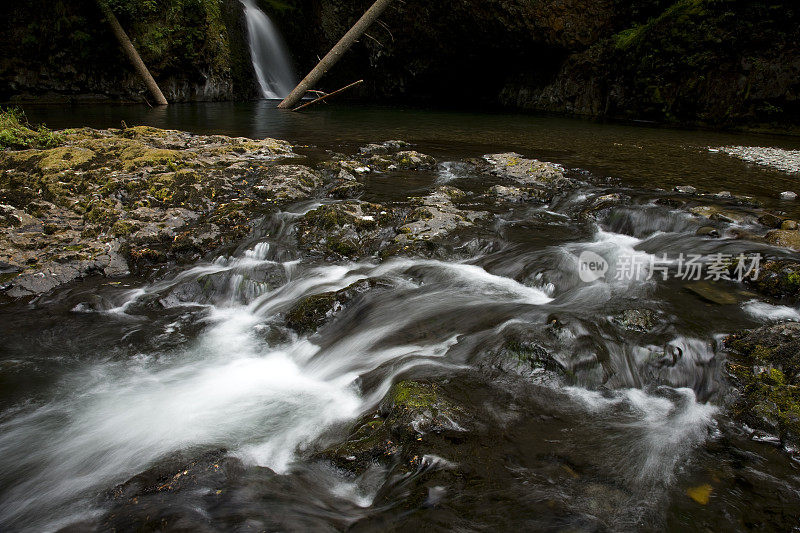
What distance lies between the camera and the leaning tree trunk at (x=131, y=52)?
15.7 m

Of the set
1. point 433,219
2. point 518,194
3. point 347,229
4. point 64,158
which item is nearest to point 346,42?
point 64,158

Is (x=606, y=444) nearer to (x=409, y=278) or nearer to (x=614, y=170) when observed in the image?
(x=409, y=278)

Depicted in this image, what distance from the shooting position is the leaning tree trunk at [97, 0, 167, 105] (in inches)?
620

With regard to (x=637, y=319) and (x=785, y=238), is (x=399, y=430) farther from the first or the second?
(x=785, y=238)

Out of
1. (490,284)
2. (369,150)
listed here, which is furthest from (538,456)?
(369,150)

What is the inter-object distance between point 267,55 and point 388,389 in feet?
82.6

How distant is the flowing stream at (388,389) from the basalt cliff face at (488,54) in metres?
9.66

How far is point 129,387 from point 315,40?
2333 centimetres

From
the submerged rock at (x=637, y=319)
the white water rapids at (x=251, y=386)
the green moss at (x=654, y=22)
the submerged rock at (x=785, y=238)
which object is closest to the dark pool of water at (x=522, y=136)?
the submerged rock at (x=785, y=238)

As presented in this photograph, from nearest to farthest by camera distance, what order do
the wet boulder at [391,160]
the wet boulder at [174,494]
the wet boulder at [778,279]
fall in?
the wet boulder at [174,494]
the wet boulder at [778,279]
the wet boulder at [391,160]

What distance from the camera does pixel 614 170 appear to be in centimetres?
764

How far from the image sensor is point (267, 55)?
23719 mm

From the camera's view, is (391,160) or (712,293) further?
(391,160)

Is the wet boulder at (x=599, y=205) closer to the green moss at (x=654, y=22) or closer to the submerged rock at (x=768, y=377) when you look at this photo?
the submerged rock at (x=768, y=377)
